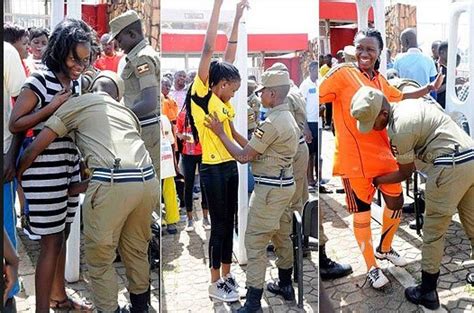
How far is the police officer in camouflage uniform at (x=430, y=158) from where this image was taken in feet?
6.75

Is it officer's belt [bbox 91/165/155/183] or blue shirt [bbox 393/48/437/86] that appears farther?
blue shirt [bbox 393/48/437/86]

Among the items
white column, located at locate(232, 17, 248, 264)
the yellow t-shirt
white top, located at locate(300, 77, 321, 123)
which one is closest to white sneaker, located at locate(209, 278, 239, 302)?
white column, located at locate(232, 17, 248, 264)

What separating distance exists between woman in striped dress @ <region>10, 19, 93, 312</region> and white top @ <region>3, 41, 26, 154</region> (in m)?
0.03

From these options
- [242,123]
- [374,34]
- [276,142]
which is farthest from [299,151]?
[374,34]

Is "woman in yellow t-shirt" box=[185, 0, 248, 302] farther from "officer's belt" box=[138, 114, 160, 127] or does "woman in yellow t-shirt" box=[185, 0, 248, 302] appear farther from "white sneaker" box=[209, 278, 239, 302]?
"officer's belt" box=[138, 114, 160, 127]

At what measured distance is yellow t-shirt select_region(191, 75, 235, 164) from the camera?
185 cm

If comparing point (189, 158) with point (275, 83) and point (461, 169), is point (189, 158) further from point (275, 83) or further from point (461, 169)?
point (461, 169)

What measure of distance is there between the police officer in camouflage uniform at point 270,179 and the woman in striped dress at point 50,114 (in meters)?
0.54

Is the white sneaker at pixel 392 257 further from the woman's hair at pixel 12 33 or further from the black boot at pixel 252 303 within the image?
the woman's hair at pixel 12 33

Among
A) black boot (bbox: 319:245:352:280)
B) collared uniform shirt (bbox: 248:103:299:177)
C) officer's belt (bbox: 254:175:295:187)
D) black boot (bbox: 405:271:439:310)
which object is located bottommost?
black boot (bbox: 405:271:439:310)

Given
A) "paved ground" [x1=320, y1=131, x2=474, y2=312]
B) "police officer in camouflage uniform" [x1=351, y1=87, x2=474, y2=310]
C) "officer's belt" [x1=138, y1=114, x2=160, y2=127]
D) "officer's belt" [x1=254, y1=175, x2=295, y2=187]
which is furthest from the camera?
"paved ground" [x1=320, y1=131, x2=474, y2=312]

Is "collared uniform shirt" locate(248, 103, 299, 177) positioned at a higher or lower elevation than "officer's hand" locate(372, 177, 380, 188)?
higher

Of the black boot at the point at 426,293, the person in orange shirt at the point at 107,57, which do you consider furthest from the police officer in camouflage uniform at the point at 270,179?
the black boot at the point at 426,293

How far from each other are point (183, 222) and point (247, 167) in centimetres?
31
